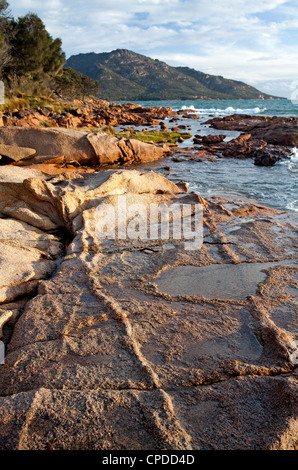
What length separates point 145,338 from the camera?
248 centimetres

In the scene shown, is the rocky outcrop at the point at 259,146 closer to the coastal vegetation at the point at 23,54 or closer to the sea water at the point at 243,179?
the sea water at the point at 243,179

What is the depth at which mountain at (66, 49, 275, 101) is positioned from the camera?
5315 inches

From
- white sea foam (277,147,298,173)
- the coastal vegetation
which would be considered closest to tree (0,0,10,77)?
the coastal vegetation

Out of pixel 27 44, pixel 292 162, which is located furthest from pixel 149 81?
pixel 292 162

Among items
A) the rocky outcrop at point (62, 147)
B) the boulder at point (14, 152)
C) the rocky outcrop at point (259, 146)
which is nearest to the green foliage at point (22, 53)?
the rocky outcrop at point (259, 146)

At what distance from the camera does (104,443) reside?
162cm

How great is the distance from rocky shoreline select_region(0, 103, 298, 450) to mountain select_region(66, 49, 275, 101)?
128468mm

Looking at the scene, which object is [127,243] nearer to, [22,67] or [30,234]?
[30,234]

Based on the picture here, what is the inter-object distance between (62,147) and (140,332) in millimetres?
8108

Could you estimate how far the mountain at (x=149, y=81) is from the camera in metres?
135

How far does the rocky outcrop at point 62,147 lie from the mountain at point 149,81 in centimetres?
12104

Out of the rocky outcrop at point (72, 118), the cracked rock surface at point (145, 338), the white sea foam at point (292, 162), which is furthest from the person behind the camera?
the rocky outcrop at point (72, 118)
